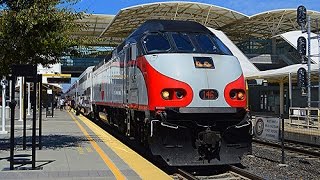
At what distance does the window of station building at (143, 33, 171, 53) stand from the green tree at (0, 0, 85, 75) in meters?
1.98

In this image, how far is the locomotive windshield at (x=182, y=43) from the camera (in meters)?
11.1

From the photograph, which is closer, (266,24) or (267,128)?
(267,128)

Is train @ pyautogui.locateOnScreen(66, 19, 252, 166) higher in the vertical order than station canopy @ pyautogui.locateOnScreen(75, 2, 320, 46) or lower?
lower

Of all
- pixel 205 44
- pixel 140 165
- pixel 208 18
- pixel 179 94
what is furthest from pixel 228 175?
pixel 208 18

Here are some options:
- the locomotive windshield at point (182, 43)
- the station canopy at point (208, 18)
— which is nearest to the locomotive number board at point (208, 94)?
the locomotive windshield at point (182, 43)

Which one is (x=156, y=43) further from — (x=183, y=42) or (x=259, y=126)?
(x=259, y=126)

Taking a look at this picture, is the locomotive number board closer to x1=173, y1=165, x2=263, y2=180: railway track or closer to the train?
the train

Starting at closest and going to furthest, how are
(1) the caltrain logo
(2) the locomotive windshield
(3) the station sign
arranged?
(2) the locomotive windshield → (3) the station sign → (1) the caltrain logo

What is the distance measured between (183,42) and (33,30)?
3.59 meters

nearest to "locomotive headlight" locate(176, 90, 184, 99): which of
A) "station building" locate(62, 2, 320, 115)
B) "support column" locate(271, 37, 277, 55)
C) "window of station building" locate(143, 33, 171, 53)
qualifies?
"window of station building" locate(143, 33, 171, 53)

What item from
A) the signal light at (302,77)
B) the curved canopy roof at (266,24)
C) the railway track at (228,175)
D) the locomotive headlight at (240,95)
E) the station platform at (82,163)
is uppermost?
the curved canopy roof at (266,24)

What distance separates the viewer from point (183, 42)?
11.4 meters

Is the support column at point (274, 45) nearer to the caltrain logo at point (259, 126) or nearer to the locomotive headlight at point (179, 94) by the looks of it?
the caltrain logo at point (259, 126)

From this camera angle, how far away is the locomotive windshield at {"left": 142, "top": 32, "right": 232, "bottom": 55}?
1112 cm
